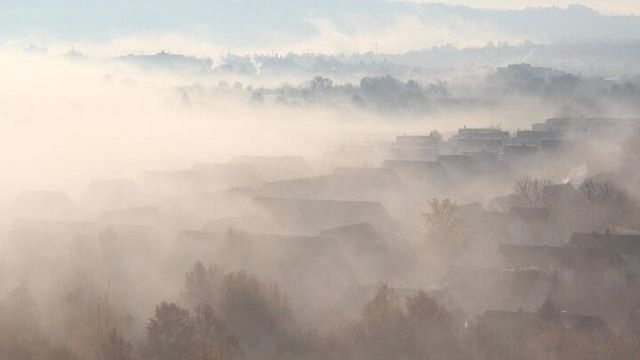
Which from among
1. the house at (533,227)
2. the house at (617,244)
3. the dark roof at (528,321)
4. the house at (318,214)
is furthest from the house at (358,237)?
the dark roof at (528,321)

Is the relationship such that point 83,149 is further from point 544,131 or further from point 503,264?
point 503,264

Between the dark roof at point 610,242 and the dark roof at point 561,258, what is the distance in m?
1.07

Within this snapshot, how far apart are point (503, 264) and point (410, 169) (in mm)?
26679

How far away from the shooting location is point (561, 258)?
4350 cm

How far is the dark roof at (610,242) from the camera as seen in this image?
1786 inches

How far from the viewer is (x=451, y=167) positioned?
245 feet

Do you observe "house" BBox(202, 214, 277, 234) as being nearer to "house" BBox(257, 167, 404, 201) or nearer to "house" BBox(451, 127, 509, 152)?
"house" BBox(257, 167, 404, 201)

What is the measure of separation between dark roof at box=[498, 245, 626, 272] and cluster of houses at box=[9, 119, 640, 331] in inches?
2.8

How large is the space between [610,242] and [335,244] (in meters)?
11.0

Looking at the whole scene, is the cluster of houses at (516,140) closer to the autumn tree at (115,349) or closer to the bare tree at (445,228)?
the bare tree at (445,228)

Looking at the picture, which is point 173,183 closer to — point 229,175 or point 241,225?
point 229,175

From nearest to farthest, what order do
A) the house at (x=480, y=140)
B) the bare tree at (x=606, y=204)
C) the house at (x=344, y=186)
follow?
the bare tree at (x=606, y=204), the house at (x=344, y=186), the house at (x=480, y=140)

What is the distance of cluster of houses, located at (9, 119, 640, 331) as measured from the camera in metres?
40.2

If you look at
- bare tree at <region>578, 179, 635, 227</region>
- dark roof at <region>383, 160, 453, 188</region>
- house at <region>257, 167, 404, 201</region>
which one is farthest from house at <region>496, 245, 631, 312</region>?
dark roof at <region>383, 160, 453, 188</region>
